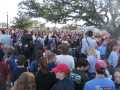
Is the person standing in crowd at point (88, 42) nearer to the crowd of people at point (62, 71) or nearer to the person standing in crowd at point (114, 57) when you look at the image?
the crowd of people at point (62, 71)

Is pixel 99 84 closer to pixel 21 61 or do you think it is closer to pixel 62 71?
pixel 62 71

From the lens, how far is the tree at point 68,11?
142ft

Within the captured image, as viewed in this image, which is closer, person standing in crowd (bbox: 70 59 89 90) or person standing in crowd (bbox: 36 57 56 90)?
person standing in crowd (bbox: 36 57 56 90)

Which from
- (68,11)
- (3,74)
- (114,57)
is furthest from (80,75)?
(68,11)

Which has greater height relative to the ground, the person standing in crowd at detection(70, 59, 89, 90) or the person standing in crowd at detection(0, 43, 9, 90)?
the person standing in crowd at detection(70, 59, 89, 90)

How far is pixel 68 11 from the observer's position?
45.5 meters

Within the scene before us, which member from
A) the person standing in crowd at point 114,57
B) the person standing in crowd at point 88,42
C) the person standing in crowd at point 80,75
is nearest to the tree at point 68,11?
the person standing in crowd at point 88,42

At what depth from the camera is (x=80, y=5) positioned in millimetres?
45312

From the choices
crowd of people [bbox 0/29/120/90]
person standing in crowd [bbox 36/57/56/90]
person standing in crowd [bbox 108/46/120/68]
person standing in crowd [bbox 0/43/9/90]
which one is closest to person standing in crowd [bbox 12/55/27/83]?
crowd of people [bbox 0/29/120/90]

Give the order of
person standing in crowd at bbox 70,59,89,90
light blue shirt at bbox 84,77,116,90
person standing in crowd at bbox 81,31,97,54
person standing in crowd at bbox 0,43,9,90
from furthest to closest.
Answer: person standing in crowd at bbox 81,31,97,54, person standing in crowd at bbox 0,43,9,90, person standing in crowd at bbox 70,59,89,90, light blue shirt at bbox 84,77,116,90

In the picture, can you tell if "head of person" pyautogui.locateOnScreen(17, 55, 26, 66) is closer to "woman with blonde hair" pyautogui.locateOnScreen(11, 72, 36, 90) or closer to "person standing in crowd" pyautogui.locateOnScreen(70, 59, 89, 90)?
"person standing in crowd" pyautogui.locateOnScreen(70, 59, 89, 90)

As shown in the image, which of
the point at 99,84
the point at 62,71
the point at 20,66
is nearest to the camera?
the point at 99,84

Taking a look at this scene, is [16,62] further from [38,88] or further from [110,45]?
[110,45]

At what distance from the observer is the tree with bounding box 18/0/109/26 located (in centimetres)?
4334
